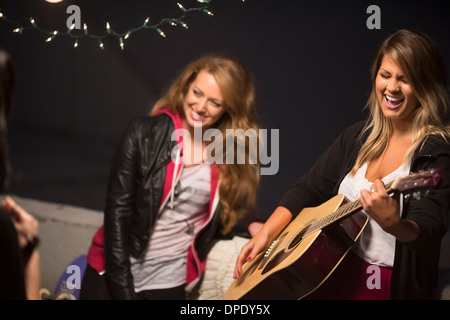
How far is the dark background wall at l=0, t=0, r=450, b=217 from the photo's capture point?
5.74 ft

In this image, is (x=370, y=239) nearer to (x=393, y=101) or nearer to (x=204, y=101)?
(x=393, y=101)

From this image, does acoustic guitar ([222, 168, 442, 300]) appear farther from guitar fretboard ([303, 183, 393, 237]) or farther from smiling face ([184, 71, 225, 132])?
smiling face ([184, 71, 225, 132])

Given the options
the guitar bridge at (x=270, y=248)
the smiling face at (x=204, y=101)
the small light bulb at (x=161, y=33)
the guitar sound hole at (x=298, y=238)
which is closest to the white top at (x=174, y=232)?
the smiling face at (x=204, y=101)

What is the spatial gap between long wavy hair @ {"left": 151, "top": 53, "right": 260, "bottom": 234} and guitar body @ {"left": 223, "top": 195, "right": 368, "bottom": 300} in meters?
0.31

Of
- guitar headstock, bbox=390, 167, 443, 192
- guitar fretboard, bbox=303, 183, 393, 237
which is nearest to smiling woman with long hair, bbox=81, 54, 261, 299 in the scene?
guitar fretboard, bbox=303, 183, 393, 237

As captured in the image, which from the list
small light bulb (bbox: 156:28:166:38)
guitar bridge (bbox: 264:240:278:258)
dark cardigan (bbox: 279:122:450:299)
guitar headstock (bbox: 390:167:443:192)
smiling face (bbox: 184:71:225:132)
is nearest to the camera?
guitar headstock (bbox: 390:167:443:192)

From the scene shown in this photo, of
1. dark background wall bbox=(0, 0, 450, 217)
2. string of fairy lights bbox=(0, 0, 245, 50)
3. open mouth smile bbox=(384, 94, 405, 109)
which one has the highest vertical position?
string of fairy lights bbox=(0, 0, 245, 50)

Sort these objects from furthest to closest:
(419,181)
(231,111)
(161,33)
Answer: (161,33) < (231,111) < (419,181)

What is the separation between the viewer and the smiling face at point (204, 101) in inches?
71.9

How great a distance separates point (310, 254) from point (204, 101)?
0.68 metres

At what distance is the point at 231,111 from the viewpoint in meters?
1.87

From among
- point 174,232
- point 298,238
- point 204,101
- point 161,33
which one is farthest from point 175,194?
point 161,33

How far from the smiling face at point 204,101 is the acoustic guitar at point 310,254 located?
52 cm

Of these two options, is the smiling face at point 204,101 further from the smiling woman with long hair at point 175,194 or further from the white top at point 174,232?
the white top at point 174,232
